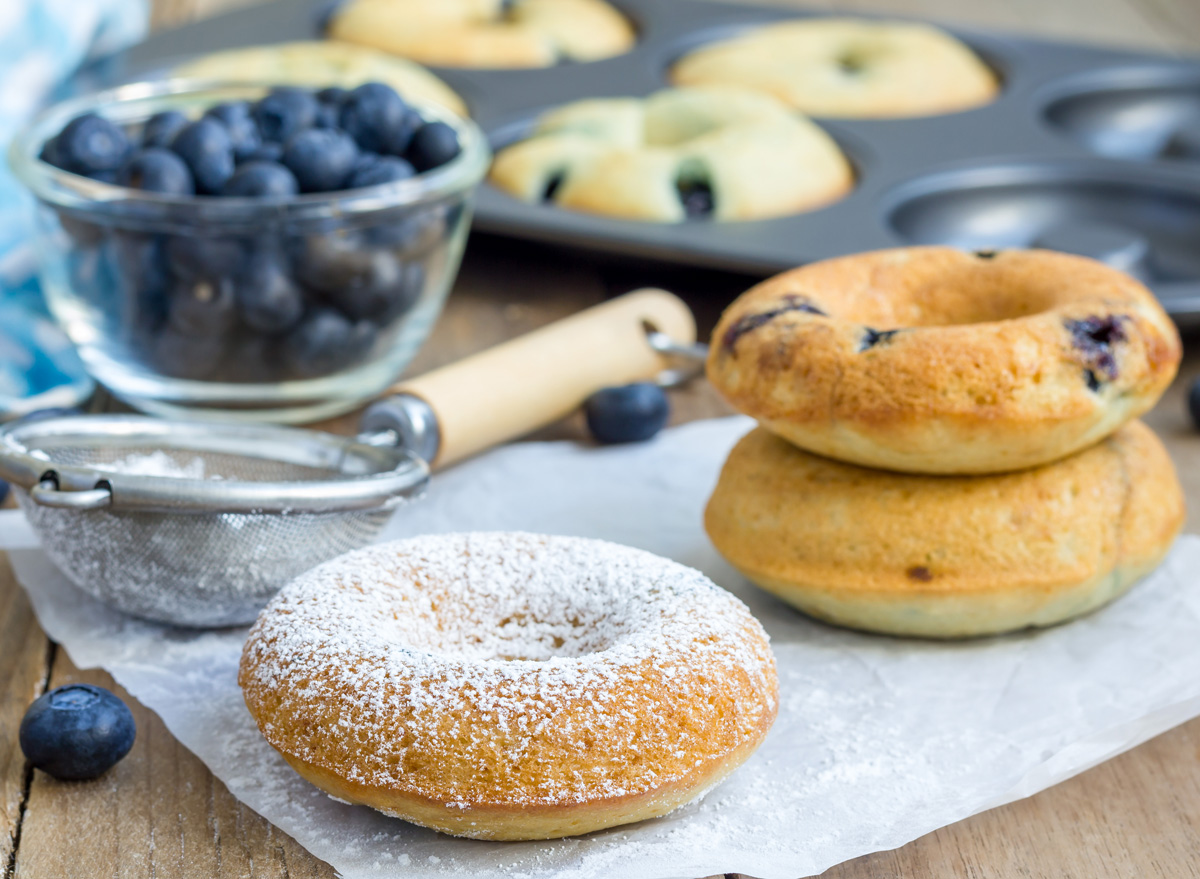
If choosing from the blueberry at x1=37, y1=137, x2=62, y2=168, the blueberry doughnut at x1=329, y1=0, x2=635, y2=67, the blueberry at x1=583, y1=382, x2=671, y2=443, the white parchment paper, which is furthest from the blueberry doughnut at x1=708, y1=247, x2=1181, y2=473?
the blueberry doughnut at x1=329, y1=0, x2=635, y2=67

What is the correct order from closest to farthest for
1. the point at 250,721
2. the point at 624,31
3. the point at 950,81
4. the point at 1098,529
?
the point at 250,721
the point at 1098,529
the point at 950,81
the point at 624,31

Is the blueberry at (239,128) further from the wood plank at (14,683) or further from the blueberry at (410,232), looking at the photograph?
the wood plank at (14,683)

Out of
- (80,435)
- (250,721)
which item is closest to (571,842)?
(250,721)

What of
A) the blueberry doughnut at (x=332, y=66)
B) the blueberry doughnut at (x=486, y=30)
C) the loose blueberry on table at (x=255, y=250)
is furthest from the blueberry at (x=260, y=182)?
the blueberry doughnut at (x=486, y=30)

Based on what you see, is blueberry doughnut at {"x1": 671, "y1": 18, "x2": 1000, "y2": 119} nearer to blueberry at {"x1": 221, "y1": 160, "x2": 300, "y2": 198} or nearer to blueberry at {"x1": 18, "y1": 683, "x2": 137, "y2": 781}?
blueberry at {"x1": 221, "y1": 160, "x2": 300, "y2": 198}

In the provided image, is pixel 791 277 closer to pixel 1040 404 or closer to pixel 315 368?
pixel 1040 404
